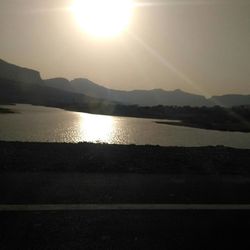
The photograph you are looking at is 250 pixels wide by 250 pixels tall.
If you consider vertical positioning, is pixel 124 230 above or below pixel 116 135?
above

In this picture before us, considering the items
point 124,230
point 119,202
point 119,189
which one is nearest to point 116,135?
point 119,189

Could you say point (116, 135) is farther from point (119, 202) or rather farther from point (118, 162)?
point (119, 202)

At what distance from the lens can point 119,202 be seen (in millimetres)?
6332

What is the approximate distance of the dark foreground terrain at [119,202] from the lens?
4988mm

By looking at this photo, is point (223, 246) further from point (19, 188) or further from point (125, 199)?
→ point (19, 188)

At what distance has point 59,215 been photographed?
5621 mm

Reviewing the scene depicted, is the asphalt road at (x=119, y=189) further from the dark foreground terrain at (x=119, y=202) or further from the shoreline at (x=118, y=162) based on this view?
the shoreline at (x=118, y=162)

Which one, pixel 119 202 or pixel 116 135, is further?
pixel 116 135

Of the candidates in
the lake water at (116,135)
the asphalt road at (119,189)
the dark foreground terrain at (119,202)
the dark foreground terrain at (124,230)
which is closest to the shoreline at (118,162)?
the dark foreground terrain at (119,202)

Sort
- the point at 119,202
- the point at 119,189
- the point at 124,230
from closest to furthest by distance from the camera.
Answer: the point at 124,230, the point at 119,202, the point at 119,189

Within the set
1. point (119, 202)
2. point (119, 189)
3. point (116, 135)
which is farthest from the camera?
point (116, 135)

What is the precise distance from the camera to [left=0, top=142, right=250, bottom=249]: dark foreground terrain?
4.99m

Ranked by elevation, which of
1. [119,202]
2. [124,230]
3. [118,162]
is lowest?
[124,230]

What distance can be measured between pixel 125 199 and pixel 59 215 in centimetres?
126
